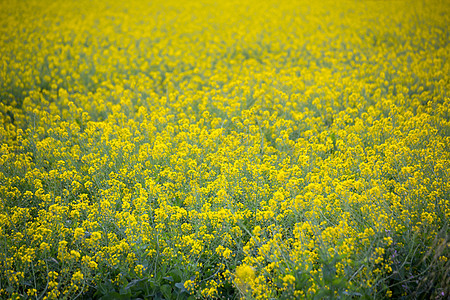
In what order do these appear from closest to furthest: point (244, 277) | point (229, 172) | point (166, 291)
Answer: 1. point (244, 277)
2. point (166, 291)
3. point (229, 172)

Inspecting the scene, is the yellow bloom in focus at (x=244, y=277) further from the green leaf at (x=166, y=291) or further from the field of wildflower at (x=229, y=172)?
the green leaf at (x=166, y=291)

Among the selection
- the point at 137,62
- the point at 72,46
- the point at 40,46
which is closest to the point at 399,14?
the point at 137,62

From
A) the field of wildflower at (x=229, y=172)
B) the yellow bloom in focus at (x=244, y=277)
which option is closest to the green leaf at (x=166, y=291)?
the field of wildflower at (x=229, y=172)

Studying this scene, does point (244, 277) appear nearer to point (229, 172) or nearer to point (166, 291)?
point (166, 291)

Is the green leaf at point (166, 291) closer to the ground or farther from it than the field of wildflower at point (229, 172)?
closer to the ground

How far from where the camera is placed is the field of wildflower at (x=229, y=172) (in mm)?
2742

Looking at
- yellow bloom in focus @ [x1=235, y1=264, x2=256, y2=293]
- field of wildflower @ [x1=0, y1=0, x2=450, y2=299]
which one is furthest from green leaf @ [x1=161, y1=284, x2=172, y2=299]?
yellow bloom in focus @ [x1=235, y1=264, x2=256, y2=293]

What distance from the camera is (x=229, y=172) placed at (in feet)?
12.8

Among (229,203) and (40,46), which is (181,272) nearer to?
(229,203)

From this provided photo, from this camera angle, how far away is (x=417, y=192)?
306 cm

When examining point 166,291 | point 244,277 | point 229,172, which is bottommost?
point 166,291

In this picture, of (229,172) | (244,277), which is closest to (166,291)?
(244,277)

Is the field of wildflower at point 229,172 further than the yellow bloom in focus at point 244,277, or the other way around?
the field of wildflower at point 229,172

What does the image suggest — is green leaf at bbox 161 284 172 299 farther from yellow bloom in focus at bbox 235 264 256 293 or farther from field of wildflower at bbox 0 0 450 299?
yellow bloom in focus at bbox 235 264 256 293
